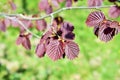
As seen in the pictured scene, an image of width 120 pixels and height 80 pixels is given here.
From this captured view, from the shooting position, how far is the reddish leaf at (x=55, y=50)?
1.66 m

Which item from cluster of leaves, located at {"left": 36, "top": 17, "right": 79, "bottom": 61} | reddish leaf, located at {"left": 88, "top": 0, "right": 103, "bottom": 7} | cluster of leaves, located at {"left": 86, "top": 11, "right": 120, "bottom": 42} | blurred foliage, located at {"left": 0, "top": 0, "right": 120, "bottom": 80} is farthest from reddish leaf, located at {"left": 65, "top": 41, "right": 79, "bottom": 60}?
blurred foliage, located at {"left": 0, "top": 0, "right": 120, "bottom": 80}

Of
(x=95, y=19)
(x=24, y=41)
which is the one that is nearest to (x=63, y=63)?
(x=24, y=41)

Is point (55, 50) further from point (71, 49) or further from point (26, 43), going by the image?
point (26, 43)

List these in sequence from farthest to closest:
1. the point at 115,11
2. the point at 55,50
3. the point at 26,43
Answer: the point at 26,43 < the point at 115,11 < the point at 55,50

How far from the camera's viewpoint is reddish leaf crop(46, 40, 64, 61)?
5.46 ft

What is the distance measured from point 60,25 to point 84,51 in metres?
2.15

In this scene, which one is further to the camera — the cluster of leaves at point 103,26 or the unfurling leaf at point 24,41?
the unfurling leaf at point 24,41

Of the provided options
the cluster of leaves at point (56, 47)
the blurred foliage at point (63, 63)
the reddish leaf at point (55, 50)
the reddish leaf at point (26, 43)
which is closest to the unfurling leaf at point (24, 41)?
the reddish leaf at point (26, 43)

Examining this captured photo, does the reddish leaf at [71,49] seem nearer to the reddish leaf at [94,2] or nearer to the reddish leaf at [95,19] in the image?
the reddish leaf at [95,19]

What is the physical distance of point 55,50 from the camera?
1664mm

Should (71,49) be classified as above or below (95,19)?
below

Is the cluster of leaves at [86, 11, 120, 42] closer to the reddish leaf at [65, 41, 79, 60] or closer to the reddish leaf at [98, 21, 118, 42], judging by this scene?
the reddish leaf at [98, 21, 118, 42]

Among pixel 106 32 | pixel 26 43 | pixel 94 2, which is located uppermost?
pixel 94 2

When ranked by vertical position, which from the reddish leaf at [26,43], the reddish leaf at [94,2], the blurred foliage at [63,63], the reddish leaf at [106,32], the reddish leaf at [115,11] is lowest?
the blurred foliage at [63,63]
